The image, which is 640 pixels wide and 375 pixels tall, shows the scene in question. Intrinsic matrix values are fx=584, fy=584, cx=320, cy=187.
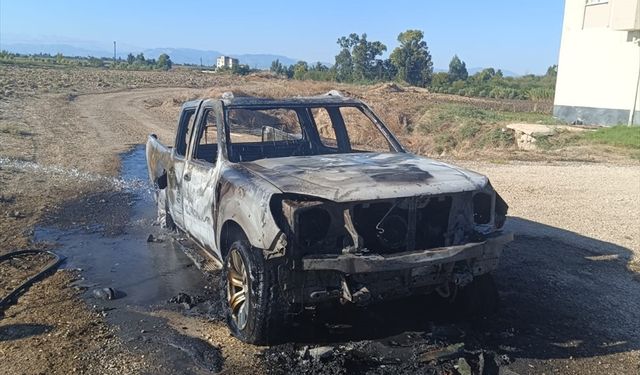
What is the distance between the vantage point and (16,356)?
13.5 feet

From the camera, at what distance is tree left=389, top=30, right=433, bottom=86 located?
64.8m

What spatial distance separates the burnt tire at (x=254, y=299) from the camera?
4031 mm

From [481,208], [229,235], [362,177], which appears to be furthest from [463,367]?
[229,235]

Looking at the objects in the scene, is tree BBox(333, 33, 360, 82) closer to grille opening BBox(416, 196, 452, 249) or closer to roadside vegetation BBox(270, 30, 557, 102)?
roadside vegetation BBox(270, 30, 557, 102)

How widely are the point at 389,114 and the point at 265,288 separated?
22.7 metres

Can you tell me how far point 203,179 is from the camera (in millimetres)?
5293

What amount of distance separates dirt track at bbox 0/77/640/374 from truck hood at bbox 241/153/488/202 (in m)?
1.19

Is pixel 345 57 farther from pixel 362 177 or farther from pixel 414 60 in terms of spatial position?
pixel 362 177

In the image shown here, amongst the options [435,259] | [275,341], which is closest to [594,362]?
[435,259]

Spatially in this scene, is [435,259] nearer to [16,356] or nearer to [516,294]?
[516,294]

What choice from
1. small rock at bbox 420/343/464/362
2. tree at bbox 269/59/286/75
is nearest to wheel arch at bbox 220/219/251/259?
small rock at bbox 420/343/464/362

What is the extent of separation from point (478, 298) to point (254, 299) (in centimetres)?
205

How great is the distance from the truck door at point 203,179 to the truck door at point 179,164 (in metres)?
0.15

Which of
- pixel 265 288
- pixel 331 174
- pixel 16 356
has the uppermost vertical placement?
pixel 331 174
